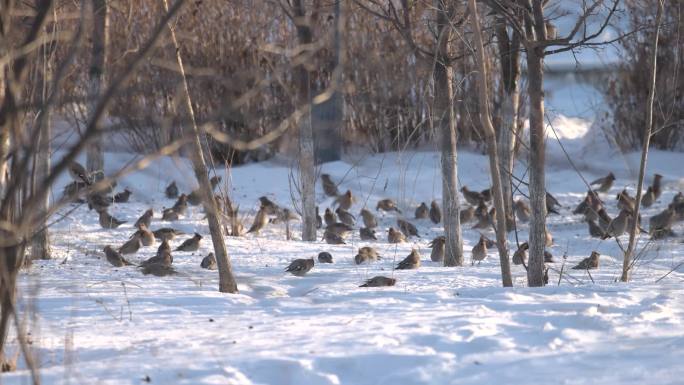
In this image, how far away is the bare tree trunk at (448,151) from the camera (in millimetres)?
9133

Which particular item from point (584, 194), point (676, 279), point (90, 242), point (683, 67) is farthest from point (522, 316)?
point (683, 67)

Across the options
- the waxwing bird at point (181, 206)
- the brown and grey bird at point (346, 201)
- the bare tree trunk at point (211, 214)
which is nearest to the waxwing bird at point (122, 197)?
the waxwing bird at point (181, 206)

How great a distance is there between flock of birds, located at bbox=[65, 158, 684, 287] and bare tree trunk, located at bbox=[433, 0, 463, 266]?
43 centimetres

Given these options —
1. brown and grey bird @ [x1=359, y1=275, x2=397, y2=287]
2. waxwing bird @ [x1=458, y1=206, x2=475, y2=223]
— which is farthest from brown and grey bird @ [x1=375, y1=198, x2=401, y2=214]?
brown and grey bird @ [x1=359, y1=275, x2=397, y2=287]

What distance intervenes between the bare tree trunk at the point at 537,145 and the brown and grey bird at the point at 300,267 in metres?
2.37

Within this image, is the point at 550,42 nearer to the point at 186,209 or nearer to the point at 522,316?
the point at 522,316

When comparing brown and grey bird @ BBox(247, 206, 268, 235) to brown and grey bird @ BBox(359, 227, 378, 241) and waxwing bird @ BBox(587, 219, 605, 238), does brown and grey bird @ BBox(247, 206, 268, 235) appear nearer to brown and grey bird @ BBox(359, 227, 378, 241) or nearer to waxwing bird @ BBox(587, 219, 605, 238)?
brown and grey bird @ BBox(359, 227, 378, 241)

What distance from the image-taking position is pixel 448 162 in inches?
372

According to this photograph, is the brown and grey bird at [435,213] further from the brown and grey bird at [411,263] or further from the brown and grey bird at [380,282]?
the brown and grey bird at [380,282]

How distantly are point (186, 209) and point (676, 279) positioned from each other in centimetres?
801

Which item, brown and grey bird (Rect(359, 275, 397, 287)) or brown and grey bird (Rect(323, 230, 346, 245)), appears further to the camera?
brown and grey bird (Rect(323, 230, 346, 245))

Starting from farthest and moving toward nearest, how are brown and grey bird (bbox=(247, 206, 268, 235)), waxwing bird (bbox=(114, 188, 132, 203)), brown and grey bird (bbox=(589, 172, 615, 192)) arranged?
brown and grey bird (bbox=(589, 172, 615, 192)) < waxwing bird (bbox=(114, 188, 132, 203)) < brown and grey bird (bbox=(247, 206, 268, 235))

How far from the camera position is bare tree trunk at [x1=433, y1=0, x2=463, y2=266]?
9.13 metres

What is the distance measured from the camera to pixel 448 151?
9.46 metres
